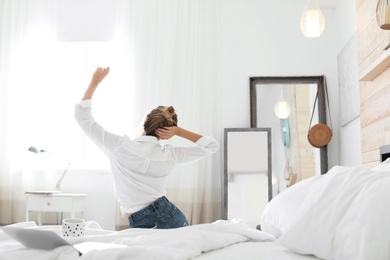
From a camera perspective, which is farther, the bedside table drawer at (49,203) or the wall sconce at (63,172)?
the wall sconce at (63,172)

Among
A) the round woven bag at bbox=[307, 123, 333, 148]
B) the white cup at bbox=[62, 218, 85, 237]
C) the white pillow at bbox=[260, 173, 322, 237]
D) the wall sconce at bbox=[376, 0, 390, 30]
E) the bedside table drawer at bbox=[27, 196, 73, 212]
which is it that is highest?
the wall sconce at bbox=[376, 0, 390, 30]

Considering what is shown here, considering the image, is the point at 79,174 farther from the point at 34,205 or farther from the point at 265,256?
the point at 265,256

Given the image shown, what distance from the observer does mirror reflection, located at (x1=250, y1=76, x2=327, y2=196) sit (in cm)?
488

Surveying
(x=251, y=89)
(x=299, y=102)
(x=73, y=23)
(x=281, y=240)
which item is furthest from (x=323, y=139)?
(x=281, y=240)

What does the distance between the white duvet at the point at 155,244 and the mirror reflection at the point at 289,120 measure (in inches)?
123

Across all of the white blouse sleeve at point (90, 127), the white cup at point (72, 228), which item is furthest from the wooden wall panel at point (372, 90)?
the white cup at point (72, 228)

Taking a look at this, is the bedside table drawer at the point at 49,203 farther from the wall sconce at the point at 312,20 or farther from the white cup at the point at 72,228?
the white cup at the point at 72,228

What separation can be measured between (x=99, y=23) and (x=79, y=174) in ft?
5.06

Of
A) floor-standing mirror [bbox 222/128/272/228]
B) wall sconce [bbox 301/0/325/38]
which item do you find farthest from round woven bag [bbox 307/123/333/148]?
wall sconce [bbox 301/0/325/38]

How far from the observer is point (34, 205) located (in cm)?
466

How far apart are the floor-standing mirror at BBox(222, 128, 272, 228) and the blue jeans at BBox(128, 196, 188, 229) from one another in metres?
2.08

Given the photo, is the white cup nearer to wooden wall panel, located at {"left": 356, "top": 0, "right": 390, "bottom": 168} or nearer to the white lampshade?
wooden wall panel, located at {"left": 356, "top": 0, "right": 390, "bottom": 168}

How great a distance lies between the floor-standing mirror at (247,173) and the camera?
4.79 meters

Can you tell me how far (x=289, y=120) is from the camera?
4.95 metres
